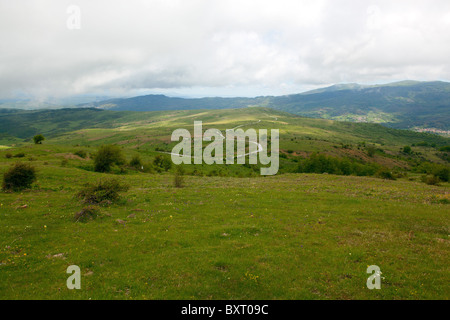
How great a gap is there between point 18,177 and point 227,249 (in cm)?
3243

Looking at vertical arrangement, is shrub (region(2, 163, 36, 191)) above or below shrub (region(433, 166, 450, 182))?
above

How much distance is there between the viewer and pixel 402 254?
14203 millimetres

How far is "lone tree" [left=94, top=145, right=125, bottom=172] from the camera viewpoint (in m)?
61.2

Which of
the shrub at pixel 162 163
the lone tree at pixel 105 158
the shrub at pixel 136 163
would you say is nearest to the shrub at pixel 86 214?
the lone tree at pixel 105 158

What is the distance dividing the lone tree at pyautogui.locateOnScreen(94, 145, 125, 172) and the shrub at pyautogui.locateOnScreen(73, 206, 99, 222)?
4300 cm

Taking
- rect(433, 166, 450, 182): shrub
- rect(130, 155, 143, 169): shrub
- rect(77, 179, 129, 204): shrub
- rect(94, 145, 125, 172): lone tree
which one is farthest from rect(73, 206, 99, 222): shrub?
rect(433, 166, 450, 182): shrub

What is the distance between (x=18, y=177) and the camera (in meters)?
31.3

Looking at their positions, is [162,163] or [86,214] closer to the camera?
[86,214]

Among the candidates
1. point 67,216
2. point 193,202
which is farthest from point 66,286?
point 193,202

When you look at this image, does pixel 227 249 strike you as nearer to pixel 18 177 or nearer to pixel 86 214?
pixel 86 214

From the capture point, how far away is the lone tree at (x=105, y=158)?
61.2 metres

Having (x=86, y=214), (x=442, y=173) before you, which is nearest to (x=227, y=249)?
(x=86, y=214)

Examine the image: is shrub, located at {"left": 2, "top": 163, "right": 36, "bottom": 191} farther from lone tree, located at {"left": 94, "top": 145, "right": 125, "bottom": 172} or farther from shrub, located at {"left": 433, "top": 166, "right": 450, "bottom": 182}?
shrub, located at {"left": 433, "top": 166, "right": 450, "bottom": 182}

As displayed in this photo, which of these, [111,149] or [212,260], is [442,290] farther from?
[111,149]
